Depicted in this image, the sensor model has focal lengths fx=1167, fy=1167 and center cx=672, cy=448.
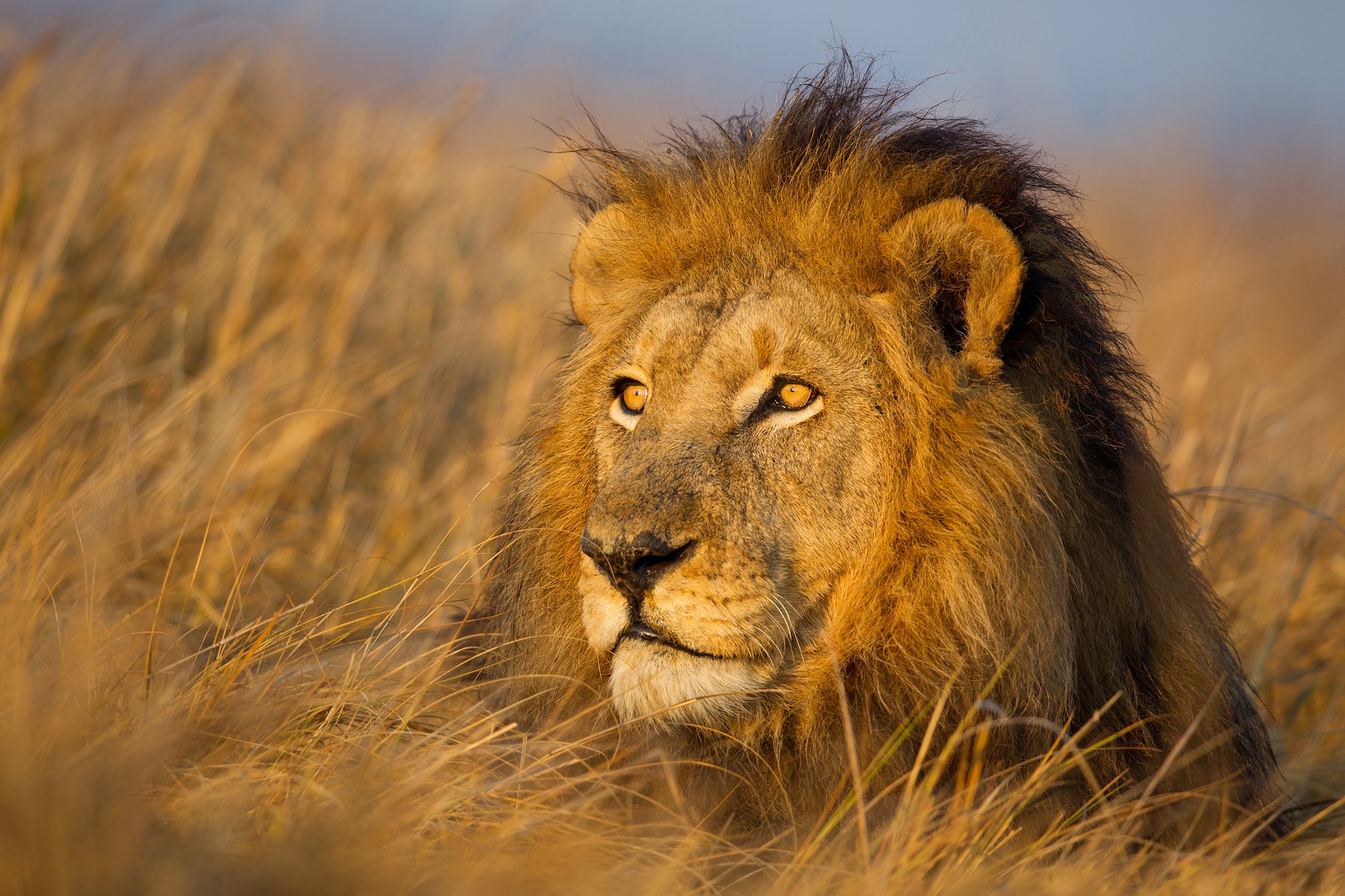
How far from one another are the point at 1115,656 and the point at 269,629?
204cm

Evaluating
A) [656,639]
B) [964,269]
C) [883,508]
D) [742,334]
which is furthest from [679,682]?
[964,269]

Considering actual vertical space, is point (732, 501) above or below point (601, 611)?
above

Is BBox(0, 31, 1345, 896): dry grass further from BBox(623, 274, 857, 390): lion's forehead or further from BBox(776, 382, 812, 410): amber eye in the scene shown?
BBox(776, 382, 812, 410): amber eye

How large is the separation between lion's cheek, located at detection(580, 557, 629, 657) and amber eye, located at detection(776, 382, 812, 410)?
62 centimetres

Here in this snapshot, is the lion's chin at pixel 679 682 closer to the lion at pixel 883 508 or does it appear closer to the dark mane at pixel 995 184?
the lion at pixel 883 508

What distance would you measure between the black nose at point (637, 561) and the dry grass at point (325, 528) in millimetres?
396

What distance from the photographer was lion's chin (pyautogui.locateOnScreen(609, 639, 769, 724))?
2.58 m

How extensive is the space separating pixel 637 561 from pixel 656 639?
0.63 ft

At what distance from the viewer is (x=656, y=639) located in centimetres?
259

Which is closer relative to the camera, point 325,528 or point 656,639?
point 656,639

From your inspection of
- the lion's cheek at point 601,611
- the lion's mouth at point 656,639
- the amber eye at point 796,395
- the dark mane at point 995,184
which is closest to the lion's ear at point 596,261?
the dark mane at point 995,184

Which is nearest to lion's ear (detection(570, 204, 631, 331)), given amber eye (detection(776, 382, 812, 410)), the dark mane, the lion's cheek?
the dark mane

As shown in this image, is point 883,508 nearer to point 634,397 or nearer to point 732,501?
point 732,501

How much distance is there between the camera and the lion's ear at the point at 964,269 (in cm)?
264
